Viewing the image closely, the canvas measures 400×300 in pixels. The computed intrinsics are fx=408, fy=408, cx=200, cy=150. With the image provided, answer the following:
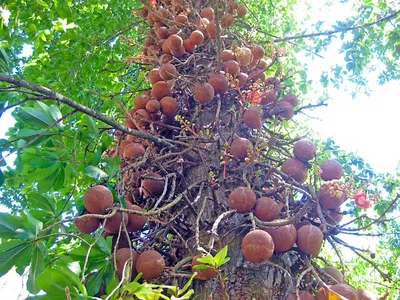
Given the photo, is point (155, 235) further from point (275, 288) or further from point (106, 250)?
point (275, 288)

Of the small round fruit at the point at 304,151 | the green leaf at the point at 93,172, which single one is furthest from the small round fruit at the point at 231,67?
the green leaf at the point at 93,172

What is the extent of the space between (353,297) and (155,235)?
0.73m

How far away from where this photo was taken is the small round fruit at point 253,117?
1.81 metres

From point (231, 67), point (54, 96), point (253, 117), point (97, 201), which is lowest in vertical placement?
point (97, 201)

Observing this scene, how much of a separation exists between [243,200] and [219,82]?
0.75 metres

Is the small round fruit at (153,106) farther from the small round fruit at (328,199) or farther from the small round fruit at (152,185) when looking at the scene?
the small round fruit at (328,199)

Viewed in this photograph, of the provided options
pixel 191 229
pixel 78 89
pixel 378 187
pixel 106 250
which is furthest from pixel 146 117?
pixel 378 187

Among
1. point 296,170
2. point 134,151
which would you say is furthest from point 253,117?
point 134,151

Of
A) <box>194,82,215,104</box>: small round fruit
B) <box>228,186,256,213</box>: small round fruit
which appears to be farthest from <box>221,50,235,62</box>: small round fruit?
<box>228,186,256,213</box>: small round fruit

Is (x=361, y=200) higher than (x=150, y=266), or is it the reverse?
(x=361, y=200)

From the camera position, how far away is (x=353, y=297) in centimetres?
116

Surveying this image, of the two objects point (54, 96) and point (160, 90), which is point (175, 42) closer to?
point (160, 90)

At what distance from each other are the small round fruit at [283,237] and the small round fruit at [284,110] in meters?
0.75

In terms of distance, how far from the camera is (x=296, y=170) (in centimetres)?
164
